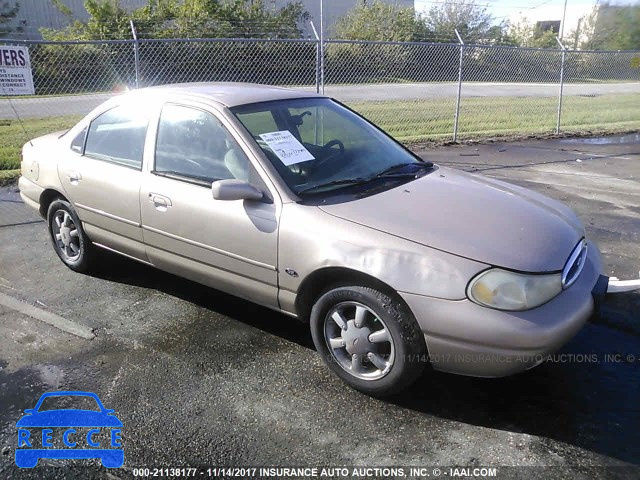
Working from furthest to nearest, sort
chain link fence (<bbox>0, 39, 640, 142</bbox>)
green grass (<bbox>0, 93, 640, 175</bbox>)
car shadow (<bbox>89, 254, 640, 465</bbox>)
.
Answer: chain link fence (<bbox>0, 39, 640, 142</bbox>) → green grass (<bbox>0, 93, 640, 175</bbox>) → car shadow (<bbox>89, 254, 640, 465</bbox>)

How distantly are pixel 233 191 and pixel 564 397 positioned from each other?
2.16 metres

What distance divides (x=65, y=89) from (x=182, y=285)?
10405 mm

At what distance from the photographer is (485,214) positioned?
3.22 m

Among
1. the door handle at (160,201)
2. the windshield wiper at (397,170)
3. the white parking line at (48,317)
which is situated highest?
the windshield wiper at (397,170)

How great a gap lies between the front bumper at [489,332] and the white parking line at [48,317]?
232 centimetres

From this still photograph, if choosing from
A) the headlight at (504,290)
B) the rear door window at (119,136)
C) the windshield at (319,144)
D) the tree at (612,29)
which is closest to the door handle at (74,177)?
the rear door window at (119,136)

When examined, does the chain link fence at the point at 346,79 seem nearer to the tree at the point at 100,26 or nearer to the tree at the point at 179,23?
the tree at the point at 179,23

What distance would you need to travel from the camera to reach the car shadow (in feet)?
9.34

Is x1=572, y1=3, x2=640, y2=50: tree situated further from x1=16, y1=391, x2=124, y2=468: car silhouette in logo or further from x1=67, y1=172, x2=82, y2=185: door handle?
x1=16, y1=391, x2=124, y2=468: car silhouette in logo

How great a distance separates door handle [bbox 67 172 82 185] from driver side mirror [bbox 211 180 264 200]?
168 centimetres

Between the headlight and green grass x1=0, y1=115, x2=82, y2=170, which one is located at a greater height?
the headlight

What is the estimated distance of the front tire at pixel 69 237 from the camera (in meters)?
4.64

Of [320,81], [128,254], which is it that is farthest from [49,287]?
[320,81]

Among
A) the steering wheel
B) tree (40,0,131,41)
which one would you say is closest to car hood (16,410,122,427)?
the steering wheel
